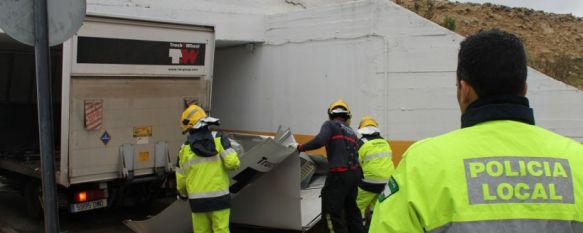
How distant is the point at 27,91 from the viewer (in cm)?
1001

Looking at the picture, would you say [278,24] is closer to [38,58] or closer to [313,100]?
[313,100]

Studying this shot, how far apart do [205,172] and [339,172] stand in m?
1.55

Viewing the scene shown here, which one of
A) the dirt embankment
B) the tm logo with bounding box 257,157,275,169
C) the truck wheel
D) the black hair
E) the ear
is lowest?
the truck wheel

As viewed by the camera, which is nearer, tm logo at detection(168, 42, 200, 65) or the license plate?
the license plate

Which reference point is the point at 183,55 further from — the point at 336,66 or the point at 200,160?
the point at 336,66

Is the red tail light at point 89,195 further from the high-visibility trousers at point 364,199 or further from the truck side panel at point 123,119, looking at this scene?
the high-visibility trousers at point 364,199

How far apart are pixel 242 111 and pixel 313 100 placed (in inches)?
82.2

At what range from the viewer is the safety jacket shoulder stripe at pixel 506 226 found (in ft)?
4.61

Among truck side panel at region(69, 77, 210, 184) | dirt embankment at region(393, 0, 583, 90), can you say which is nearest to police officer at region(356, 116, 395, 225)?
truck side panel at region(69, 77, 210, 184)

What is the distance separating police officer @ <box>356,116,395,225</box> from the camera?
5945mm

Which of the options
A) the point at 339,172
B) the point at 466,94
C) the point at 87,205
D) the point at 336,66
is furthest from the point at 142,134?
the point at 466,94

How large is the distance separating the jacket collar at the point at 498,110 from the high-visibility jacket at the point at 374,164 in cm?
442

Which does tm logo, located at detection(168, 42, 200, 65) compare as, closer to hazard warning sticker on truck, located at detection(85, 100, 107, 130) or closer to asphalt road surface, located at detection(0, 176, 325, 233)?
hazard warning sticker on truck, located at detection(85, 100, 107, 130)

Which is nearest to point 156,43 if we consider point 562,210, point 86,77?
point 86,77
